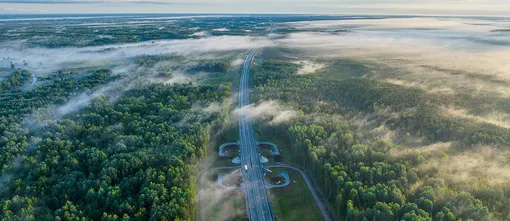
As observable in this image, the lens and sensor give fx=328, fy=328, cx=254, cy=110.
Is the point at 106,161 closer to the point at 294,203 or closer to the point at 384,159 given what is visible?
the point at 294,203

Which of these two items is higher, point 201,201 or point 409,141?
point 409,141

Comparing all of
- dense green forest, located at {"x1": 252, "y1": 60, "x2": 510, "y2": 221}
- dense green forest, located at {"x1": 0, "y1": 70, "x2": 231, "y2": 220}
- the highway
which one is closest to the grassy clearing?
the highway

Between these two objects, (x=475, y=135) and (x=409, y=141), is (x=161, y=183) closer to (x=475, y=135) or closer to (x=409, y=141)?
(x=409, y=141)

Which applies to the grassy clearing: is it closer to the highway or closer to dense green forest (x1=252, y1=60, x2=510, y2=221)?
the highway

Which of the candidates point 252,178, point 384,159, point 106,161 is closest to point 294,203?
point 252,178

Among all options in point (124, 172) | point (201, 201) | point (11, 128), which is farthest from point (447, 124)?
point (11, 128)

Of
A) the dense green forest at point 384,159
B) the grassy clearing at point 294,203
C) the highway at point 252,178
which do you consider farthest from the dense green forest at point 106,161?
the dense green forest at point 384,159
